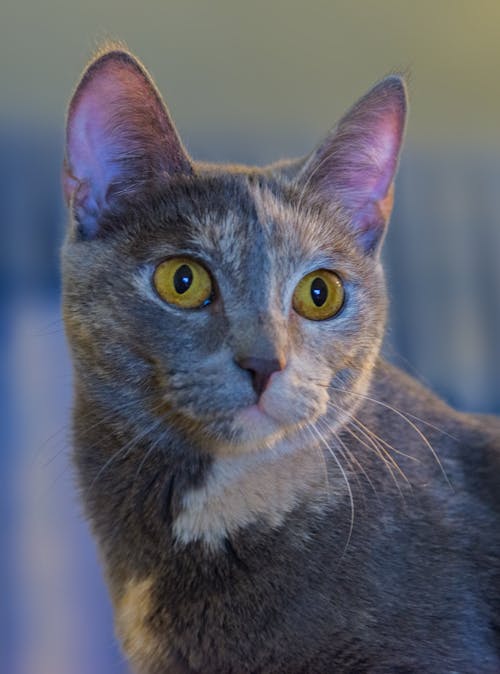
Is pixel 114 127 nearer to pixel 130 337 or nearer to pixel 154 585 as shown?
pixel 130 337

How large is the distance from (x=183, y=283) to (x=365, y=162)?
363 mm

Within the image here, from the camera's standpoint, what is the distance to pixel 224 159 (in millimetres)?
2092

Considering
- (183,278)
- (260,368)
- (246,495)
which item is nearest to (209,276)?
(183,278)

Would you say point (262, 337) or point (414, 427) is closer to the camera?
point (262, 337)

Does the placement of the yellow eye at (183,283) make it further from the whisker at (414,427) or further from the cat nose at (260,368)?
the whisker at (414,427)

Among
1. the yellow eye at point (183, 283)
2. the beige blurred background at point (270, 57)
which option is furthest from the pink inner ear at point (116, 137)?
the beige blurred background at point (270, 57)

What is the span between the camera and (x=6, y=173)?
77.7 inches

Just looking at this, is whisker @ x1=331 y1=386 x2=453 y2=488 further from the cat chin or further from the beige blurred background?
the beige blurred background

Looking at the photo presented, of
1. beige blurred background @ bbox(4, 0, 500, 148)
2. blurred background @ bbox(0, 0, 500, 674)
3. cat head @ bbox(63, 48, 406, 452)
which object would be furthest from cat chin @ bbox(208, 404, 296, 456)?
beige blurred background @ bbox(4, 0, 500, 148)

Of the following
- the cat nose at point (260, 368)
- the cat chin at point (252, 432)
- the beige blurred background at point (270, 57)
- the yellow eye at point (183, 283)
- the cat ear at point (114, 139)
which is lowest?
the cat chin at point (252, 432)

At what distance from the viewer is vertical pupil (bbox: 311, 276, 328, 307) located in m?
1.01

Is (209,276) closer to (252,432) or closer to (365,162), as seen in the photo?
(252,432)

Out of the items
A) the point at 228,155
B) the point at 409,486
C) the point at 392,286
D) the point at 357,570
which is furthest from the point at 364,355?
the point at 228,155

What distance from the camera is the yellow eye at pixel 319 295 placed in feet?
3.26
